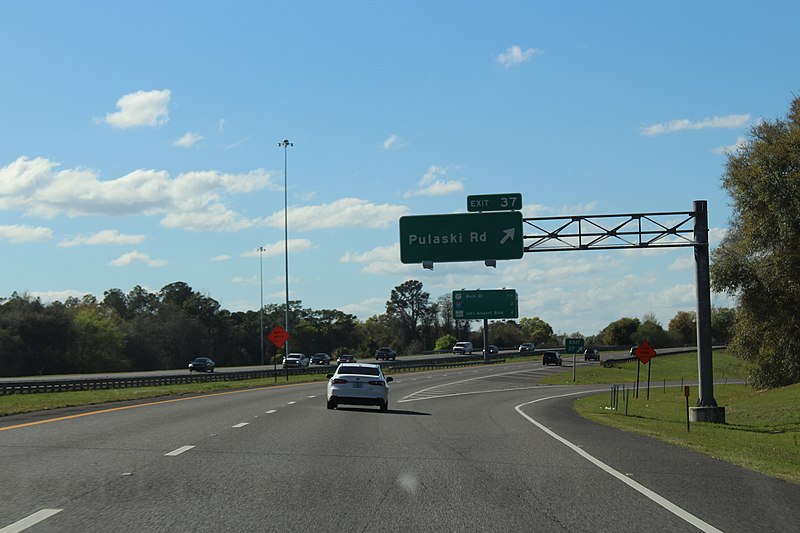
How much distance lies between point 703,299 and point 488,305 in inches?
2863

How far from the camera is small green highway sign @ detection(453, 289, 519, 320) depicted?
104m

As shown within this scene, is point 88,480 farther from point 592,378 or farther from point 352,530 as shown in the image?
point 592,378

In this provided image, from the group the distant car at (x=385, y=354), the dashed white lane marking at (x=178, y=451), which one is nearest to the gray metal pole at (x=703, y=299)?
the dashed white lane marking at (x=178, y=451)

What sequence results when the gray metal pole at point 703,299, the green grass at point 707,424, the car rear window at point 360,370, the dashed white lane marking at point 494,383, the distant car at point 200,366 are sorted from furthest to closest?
the distant car at point 200,366 → the dashed white lane marking at point 494,383 → the gray metal pole at point 703,299 → the car rear window at point 360,370 → the green grass at point 707,424

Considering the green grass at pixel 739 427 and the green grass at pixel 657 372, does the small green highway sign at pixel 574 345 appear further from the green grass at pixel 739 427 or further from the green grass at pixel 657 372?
the green grass at pixel 739 427

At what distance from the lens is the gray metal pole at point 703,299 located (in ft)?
104

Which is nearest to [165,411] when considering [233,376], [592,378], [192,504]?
[192,504]

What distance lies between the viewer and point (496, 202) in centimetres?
3650

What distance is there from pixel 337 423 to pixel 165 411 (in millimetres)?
6134

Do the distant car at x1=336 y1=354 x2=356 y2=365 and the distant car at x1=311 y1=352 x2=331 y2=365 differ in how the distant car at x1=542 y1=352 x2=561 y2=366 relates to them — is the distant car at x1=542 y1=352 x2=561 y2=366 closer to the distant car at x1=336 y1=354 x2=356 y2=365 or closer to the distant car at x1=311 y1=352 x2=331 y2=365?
the distant car at x1=336 y1=354 x2=356 y2=365

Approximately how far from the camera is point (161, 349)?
140 meters

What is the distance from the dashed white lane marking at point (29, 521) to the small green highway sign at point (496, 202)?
28316 mm

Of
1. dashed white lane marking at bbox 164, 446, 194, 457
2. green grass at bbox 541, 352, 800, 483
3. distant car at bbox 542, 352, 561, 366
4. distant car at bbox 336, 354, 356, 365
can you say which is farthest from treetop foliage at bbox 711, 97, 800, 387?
distant car at bbox 542, 352, 561, 366

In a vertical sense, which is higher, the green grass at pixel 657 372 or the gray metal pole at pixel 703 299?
the gray metal pole at pixel 703 299
